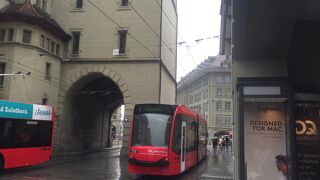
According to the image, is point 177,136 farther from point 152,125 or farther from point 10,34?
point 10,34

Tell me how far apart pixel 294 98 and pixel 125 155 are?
23.6m

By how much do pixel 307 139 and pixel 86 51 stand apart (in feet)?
91.3

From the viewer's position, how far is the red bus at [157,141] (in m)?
15.7

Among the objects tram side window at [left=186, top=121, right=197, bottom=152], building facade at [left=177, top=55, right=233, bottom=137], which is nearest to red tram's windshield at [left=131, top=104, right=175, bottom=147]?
tram side window at [left=186, top=121, right=197, bottom=152]

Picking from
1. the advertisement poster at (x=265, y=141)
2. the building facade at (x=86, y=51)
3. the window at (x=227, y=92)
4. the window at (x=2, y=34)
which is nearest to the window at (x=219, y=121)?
the window at (x=227, y=92)

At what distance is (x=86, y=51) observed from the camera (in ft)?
113

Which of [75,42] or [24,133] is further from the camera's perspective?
[75,42]

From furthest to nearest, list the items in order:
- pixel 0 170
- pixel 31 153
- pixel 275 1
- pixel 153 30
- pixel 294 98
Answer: pixel 153 30 → pixel 31 153 → pixel 0 170 → pixel 294 98 → pixel 275 1

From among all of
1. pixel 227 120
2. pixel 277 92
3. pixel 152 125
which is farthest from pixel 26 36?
pixel 227 120

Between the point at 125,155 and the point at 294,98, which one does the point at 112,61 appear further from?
the point at 294,98

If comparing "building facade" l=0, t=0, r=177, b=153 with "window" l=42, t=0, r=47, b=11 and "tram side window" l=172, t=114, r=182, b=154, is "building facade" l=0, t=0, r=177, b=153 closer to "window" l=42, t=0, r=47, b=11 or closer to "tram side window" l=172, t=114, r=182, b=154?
"window" l=42, t=0, r=47, b=11

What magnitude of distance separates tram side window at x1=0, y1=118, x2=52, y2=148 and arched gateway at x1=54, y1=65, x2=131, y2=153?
44.3ft

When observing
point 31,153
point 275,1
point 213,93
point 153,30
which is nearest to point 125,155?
point 153,30

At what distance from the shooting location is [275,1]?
7.55 meters
